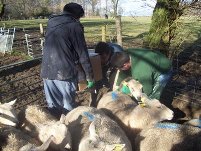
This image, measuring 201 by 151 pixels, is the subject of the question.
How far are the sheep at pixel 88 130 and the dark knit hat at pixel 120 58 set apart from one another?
1333mm

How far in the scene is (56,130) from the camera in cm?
395

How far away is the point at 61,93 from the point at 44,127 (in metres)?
0.97

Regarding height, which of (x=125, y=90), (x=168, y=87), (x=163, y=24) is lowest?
(x=168, y=87)

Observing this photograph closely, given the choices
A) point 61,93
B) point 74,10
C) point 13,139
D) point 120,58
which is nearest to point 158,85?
point 120,58

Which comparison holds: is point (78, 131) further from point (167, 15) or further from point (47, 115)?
point (167, 15)

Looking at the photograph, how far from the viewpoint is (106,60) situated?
610 cm

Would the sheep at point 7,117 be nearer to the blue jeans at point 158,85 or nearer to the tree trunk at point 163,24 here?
the blue jeans at point 158,85

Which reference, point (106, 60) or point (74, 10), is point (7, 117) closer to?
point (74, 10)

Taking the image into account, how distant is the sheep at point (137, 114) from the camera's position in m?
4.84

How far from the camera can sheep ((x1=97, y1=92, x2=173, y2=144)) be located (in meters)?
4.84

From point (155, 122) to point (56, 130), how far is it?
1.58m

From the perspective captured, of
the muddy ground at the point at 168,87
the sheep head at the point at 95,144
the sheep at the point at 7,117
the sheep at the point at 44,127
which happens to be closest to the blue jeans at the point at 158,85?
the muddy ground at the point at 168,87

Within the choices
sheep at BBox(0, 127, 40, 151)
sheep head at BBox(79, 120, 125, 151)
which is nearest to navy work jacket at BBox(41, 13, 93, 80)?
sheep at BBox(0, 127, 40, 151)

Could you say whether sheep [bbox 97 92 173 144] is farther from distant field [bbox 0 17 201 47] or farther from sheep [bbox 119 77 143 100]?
distant field [bbox 0 17 201 47]
